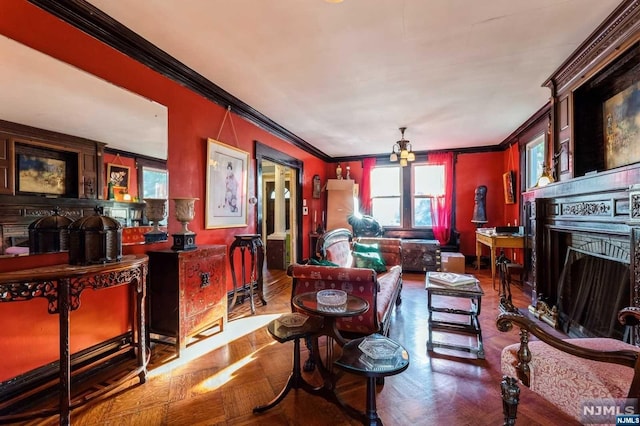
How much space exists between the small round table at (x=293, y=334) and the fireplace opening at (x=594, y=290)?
7.53ft

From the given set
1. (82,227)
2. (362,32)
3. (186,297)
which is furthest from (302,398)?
(362,32)

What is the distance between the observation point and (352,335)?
2.10 meters

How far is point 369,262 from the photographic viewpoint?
3355mm

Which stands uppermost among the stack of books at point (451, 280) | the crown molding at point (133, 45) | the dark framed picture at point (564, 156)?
the crown molding at point (133, 45)

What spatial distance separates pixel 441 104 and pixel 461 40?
1409 mm

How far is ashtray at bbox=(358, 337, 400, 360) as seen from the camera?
4.37ft

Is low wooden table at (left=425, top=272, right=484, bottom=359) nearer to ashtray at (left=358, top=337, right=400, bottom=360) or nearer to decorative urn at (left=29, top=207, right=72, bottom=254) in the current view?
ashtray at (left=358, top=337, right=400, bottom=360)

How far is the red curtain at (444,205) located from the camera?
600 cm

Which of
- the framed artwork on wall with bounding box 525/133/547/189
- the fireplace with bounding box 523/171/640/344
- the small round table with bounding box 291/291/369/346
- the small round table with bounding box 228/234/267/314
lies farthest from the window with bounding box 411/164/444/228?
the small round table with bounding box 291/291/369/346

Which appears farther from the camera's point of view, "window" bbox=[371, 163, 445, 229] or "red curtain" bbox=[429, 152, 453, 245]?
"window" bbox=[371, 163, 445, 229]

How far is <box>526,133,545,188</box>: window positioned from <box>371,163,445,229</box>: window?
169cm

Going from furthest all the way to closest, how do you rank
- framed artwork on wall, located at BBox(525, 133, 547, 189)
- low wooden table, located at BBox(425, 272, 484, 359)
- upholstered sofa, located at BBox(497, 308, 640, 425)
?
framed artwork on wall, located at BBox(525, 133, 547, 189) < low wooden table, located at BBox(425, 272, 484, 359) < upholstered sofa, located at BBox(497, 308, 640, 425)

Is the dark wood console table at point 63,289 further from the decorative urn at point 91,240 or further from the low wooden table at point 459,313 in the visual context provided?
the low wooden table at point 459,313

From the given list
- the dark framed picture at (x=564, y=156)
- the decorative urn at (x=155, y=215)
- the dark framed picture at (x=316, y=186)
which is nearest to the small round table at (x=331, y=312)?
the decorative urn at (x=155, y=215)
